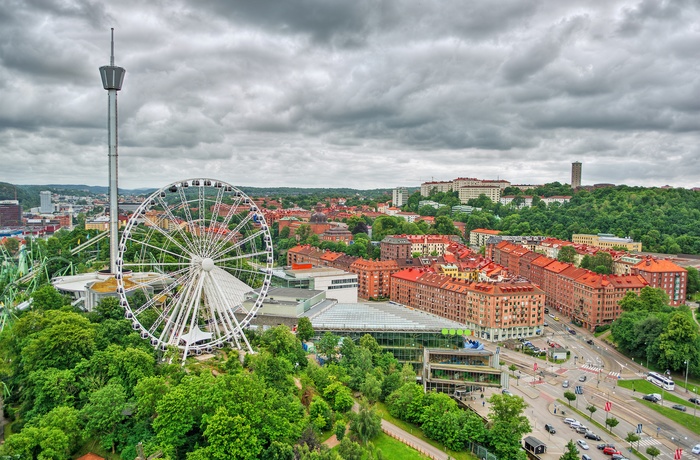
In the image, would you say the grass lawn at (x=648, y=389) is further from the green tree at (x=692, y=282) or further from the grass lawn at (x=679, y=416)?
the green tree at (x=692, y=282)

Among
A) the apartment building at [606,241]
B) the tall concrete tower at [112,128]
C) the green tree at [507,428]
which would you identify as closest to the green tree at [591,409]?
the green tree at [507,428]

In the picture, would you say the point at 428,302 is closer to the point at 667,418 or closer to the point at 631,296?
the point at 631,296

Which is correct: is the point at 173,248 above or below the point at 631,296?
above

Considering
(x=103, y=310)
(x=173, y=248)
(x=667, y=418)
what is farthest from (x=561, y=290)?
(x=103, y=310)

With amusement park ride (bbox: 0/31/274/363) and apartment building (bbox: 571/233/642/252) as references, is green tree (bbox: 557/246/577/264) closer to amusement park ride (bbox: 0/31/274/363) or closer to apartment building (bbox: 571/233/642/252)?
apartment building (bbox: 571/233/642/252)

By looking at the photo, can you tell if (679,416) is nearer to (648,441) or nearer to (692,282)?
(648,441)

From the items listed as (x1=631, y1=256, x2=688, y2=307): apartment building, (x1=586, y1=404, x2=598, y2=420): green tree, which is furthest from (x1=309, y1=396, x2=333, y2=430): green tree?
(x1=631, y1=256, x2=688, y2=307): apartment building
